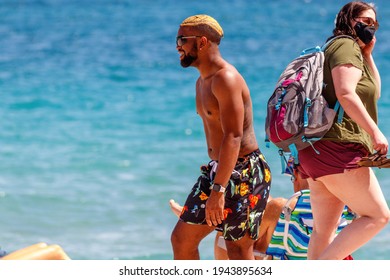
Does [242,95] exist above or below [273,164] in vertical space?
below

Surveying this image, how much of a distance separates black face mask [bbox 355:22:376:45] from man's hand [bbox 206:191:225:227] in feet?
3.28

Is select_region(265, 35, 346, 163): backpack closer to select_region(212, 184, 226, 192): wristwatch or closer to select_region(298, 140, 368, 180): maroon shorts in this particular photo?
select_region(298, 140, 368, 180): maroon shorts

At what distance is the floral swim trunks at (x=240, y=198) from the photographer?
16.4 ft

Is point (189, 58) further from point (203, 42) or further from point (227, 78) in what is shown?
point (227, 78)

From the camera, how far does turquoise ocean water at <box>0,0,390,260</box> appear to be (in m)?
9.60

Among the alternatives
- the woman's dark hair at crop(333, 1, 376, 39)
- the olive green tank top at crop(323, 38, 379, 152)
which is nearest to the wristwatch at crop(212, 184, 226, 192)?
the olive green tank top at crop(323, 38, 379, 152)

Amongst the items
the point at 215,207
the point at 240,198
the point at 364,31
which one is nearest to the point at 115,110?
the point at 240,198

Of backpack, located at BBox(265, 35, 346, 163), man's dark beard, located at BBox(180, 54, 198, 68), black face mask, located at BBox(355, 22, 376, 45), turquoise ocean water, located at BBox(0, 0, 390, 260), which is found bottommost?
backpack, located at BBox(265, 35, 346, 163)

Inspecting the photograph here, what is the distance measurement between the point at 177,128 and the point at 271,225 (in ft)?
22.7

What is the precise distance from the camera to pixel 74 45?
17.2 metres

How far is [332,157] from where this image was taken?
481cm

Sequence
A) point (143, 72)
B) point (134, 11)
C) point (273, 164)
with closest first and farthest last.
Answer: point (273, 164), point (143, 72), point (134, 11)

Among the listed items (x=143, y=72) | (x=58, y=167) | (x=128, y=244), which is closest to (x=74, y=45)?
(x=143, y=72)

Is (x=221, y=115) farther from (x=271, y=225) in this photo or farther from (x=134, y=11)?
(x=134, y=11)
